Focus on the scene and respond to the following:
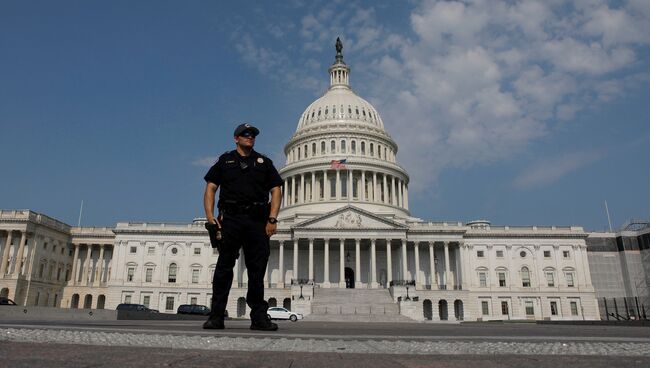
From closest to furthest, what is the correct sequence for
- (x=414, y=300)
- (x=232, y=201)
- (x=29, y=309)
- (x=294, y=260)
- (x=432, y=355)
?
(x=432, y=355) < (x=232, y=201) < (x=29, y=309) < (x=414, y=300) < (x=294, y=260)

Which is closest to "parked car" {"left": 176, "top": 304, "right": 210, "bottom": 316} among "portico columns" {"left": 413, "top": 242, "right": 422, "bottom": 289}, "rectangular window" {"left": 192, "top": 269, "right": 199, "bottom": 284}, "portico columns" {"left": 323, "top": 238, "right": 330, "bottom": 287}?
"portico columns" {"left": 323, "top": 238, "right": 330, "bottom": 287}

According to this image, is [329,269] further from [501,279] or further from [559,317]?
[559,317]

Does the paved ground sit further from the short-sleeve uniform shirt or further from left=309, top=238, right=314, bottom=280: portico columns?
left=309, top=238, right=314, bottom=280: portico columns

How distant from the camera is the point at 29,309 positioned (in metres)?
35.6

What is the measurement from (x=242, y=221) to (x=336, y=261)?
200 ft

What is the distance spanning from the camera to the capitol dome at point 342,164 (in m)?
75.2

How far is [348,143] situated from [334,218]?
64.3 feet

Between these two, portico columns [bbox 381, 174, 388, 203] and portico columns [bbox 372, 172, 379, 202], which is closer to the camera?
portico columns [bbox 372, 172, 379, 202]

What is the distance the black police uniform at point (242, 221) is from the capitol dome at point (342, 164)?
63.7m

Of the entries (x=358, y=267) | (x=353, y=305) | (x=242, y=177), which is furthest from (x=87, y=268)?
(x=242, y=177)

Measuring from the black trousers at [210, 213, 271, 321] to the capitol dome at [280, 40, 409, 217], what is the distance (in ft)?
209

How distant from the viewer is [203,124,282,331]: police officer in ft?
26.9

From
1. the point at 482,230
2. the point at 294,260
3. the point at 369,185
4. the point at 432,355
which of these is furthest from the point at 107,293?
the point at 432,355

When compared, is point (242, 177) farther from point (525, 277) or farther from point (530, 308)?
point (530, 308)
